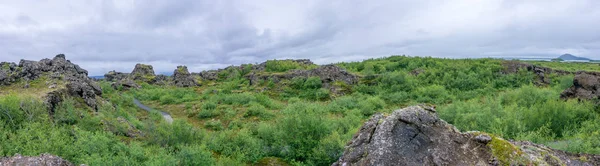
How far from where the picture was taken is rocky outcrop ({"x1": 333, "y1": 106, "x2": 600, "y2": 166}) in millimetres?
7070

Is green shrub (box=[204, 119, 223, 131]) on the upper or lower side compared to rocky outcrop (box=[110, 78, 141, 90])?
lower

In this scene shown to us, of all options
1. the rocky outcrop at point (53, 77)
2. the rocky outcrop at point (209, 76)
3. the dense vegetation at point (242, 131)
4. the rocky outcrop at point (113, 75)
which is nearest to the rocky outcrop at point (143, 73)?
the rocky outcrop at point (113, 75)

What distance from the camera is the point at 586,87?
23.0 metres

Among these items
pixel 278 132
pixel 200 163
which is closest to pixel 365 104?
pixel 278 132

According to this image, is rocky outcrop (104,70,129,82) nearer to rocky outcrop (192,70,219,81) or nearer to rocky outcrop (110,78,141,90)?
rocky outcrop (110,78,141,90)

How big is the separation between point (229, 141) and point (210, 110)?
22.6 metres

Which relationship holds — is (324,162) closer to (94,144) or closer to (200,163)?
(200,163)

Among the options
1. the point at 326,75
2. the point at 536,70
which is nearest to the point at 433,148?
the point at 326,75

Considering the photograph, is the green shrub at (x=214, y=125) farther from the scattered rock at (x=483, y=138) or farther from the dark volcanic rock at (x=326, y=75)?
the scattered rock at (x=483, y=138)

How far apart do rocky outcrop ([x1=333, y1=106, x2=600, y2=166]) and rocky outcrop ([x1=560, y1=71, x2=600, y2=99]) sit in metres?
19.0

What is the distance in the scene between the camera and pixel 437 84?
51.6 meters

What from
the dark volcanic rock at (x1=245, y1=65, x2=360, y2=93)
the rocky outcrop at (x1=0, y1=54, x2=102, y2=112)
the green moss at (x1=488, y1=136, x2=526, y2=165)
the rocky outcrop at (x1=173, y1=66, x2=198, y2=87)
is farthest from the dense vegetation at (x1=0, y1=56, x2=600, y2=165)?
the rocky outcrop at (x1=173, y1=66, x2=198, y2=87)

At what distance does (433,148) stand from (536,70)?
56.1m

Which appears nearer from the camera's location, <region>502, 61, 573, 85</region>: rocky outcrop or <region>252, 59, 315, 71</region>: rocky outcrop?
<region>502, 61, 573, 85</region>: rocky outcrop
